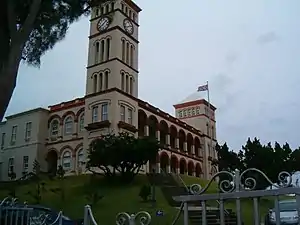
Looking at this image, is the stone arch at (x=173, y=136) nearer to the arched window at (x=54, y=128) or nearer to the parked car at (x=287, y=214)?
the arched window at (x=54, y=128)

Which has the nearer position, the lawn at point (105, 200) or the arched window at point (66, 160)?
the lawn at point (105, 200)

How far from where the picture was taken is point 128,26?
125ft

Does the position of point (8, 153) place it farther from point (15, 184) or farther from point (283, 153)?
point (283, 153)

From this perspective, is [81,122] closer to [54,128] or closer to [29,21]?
[54,128]

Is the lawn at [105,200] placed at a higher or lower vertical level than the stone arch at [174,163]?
lower

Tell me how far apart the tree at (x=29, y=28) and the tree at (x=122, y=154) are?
18.8 meters

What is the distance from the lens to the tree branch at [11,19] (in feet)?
25.1

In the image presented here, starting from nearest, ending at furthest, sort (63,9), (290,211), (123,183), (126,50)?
(63,9) → (290,211) → (123,183) → (126,50)

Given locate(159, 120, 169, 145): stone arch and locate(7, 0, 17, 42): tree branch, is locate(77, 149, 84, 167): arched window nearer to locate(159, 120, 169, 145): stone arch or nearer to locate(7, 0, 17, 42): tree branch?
locate(159, 120, 169, 145): stone arch

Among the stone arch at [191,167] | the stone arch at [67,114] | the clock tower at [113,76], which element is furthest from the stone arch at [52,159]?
the stone arch at [191,167]

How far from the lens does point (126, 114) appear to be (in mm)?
35156

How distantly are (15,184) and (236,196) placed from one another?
32635mm

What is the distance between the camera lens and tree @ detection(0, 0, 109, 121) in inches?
285

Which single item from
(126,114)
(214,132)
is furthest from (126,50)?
(214,132)
